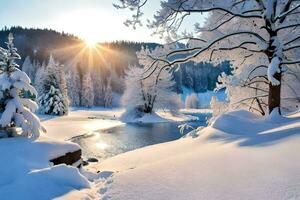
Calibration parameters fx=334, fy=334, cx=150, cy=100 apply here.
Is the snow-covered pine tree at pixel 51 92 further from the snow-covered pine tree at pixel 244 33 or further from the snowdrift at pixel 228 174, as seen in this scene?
the snowdrift at pixel 228 174

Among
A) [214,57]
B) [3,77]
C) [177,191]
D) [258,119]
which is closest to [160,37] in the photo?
[214,57]

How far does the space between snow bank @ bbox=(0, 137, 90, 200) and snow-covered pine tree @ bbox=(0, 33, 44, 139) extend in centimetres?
69

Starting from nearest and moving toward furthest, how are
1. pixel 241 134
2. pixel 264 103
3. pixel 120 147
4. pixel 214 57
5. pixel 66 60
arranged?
1. pixel 241 134
2. pixel 214 57
3. pixel 264 103
4. pixel 120 147
5. pixel 66 60

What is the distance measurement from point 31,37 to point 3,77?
174 meters

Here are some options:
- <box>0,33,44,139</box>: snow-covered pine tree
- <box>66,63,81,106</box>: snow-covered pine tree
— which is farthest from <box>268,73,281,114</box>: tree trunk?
<box>66,63,81,106</box>: snow-covered pine tree

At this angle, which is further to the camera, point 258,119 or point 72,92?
point 72,92

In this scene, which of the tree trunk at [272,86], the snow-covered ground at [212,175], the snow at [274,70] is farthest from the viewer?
the tree trunk at [272,86]

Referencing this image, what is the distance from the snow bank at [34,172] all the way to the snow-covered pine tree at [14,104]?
689 millimetres

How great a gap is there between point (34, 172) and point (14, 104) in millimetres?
6330

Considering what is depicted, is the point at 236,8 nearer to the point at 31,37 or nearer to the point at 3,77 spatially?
the point at 3,77

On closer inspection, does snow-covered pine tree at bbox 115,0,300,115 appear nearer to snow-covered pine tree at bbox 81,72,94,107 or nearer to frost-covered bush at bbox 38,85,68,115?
frost-covered bush at bbox 38,85,68,115

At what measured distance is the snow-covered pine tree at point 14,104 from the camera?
11.7m

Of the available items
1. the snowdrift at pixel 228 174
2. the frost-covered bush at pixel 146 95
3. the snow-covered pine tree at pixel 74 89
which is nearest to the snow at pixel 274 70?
the snowdrift at pixel 228 174

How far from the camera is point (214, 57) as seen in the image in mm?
9469
